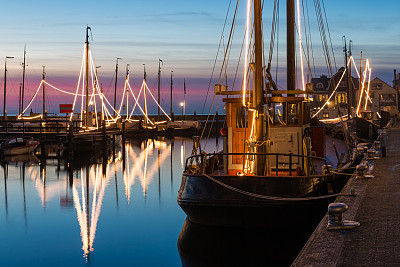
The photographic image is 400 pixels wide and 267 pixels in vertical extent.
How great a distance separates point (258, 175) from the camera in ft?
51.3

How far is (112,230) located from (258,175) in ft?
22.2

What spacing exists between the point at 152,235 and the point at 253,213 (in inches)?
216

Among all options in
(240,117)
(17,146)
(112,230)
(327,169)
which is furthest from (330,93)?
(327,169)

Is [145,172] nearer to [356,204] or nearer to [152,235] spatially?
[152,235]

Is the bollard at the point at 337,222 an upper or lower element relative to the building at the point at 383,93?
lower

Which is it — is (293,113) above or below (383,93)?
below

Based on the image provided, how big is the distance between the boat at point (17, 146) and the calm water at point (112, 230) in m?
12.2

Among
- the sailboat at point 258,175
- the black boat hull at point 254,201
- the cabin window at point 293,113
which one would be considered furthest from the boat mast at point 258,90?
the cabin window at point 293,113

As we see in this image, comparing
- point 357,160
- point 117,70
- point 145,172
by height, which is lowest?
point 145,172

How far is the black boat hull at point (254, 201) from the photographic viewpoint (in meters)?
14.2

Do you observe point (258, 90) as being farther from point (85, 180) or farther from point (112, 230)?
point (85, 180)

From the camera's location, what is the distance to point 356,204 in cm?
1110

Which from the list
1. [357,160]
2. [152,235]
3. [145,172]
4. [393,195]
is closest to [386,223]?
[393,195]

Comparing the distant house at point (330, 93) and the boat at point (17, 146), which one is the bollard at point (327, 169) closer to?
the boat at point (17, 146)
